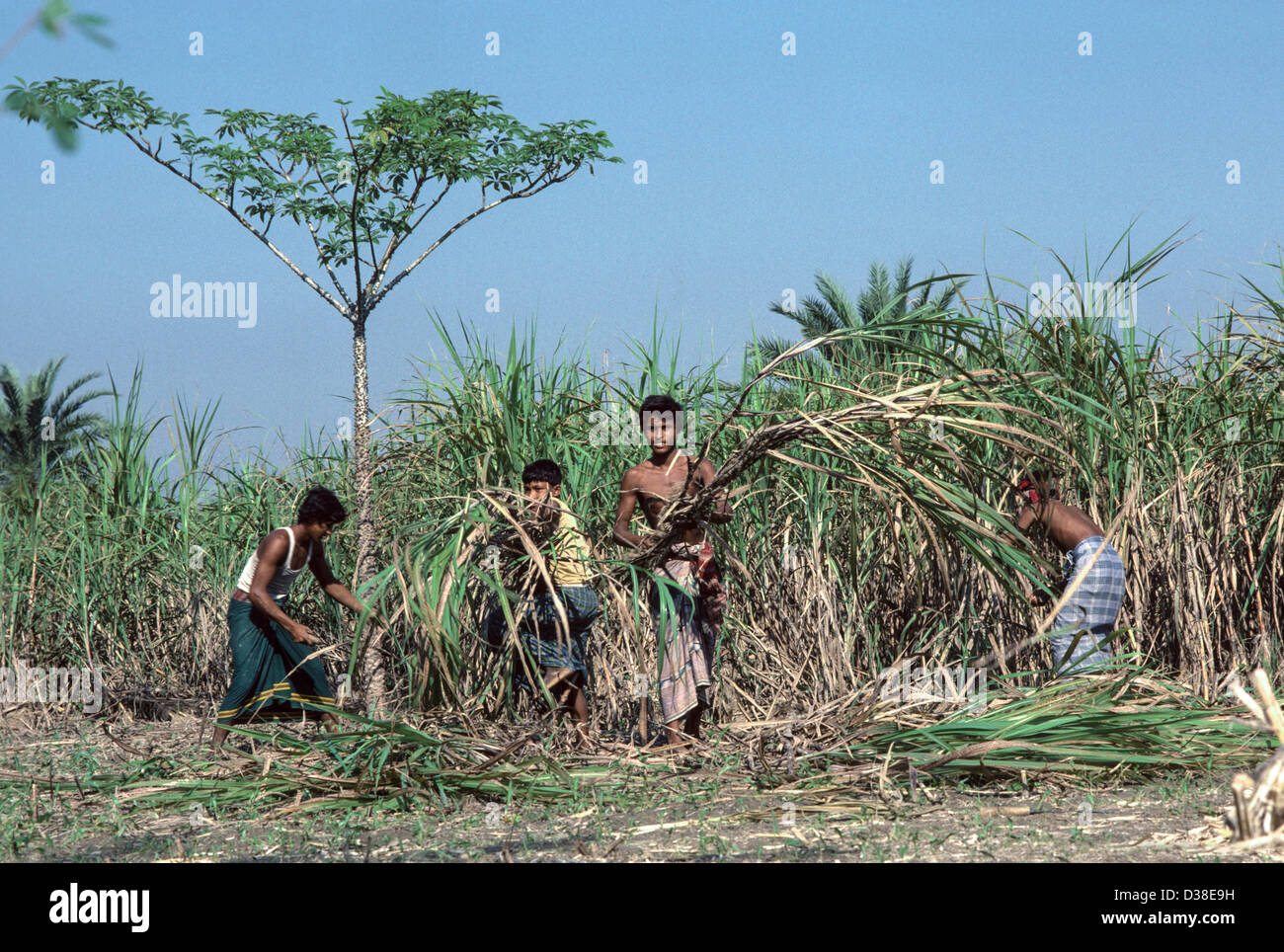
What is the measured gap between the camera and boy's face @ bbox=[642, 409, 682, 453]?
18.1ft

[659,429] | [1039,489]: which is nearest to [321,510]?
[659,429]

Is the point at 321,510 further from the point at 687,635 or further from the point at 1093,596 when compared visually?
the point at 1093,596

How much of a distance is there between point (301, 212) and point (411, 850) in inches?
193

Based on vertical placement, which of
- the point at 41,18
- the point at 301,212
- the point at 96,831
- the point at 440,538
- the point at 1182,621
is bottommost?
the point at 96,831

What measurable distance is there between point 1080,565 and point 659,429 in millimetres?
1892

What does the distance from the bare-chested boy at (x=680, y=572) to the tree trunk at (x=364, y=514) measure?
145cm

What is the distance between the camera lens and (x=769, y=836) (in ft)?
13.0

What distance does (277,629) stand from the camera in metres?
5.74

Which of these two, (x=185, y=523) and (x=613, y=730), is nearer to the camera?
(x=613, y=730)

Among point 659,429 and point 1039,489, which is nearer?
point 659,429

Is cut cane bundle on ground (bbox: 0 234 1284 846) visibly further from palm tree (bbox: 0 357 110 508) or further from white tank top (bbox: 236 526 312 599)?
palm tree (bbox: 0 357 110 508)

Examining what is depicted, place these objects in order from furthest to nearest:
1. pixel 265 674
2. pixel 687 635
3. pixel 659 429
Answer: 1. pixel 265 674
2. pixel 659 429
3. pixel 687 635
